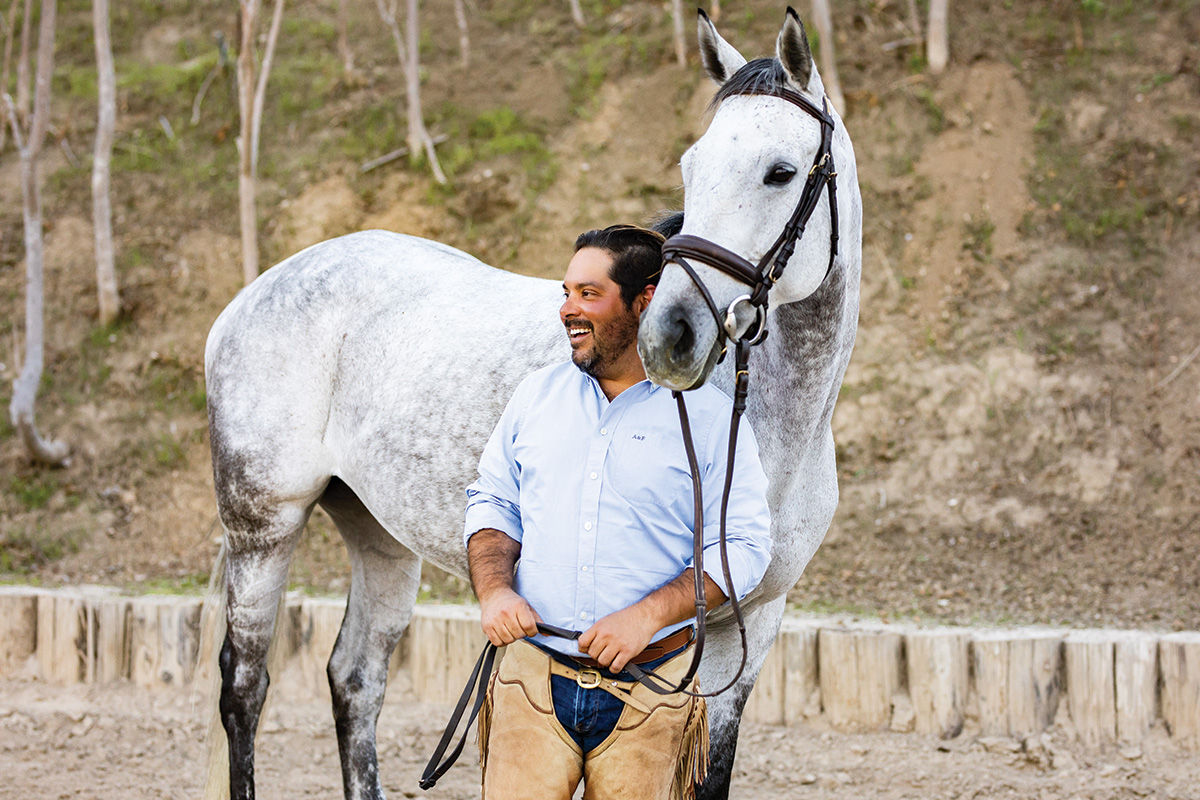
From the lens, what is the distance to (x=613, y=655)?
1.66 metres

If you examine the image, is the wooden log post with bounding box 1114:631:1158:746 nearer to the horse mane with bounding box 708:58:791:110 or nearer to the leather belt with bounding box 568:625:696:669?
the leather belt with bounding box 568:625:696:669

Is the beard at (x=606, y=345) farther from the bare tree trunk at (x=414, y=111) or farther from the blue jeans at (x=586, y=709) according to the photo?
the bare tree trunk at (x=414, y=111)

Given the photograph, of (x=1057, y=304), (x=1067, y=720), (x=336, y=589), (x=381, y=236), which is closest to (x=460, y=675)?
(x=336, y=589)

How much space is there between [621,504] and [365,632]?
2003mm

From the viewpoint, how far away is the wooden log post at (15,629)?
192 inches

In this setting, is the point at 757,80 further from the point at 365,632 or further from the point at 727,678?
the point at 365,632

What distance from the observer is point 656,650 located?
1809 millimetres

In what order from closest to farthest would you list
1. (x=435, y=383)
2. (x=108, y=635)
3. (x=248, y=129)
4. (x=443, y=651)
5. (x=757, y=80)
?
(x=757, y=80) < (x=435, y=383) < (x=443, y=651) < (x=108, y=635) < (x=248, y=129)

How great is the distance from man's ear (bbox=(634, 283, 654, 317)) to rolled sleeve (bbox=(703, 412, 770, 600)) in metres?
0.28

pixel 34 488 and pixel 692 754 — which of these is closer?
pixel 692 754

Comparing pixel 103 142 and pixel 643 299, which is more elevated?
pixel 103 142

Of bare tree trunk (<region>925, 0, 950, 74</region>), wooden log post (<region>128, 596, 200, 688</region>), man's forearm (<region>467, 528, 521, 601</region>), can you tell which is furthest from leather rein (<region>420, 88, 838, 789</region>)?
bare tree trunk (<region>925, 0, 950, 74</region>)

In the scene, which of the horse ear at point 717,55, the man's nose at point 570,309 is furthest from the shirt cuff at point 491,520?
the horse ear at point 717,55

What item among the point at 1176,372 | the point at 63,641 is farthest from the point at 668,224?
the point at 1176,372
